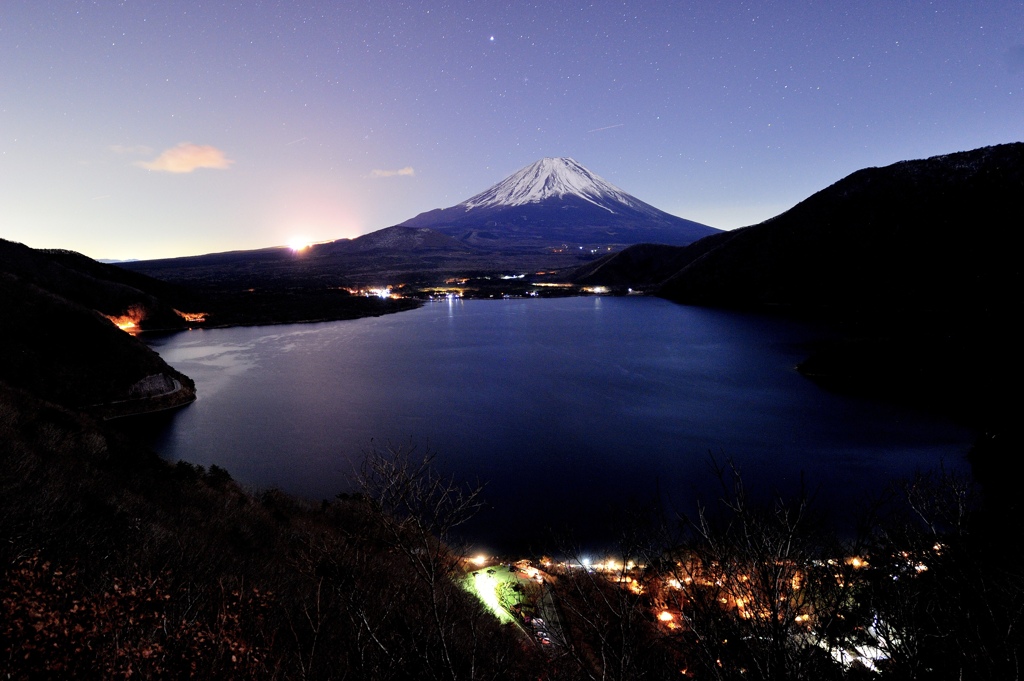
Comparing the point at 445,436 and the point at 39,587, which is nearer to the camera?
the point at 39,587

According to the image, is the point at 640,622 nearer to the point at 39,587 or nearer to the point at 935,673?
the point at 935,673

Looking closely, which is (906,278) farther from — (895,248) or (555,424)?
(555,424)

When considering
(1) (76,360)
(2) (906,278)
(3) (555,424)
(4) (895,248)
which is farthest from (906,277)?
(1) (76,360)

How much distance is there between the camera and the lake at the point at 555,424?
20844 mm

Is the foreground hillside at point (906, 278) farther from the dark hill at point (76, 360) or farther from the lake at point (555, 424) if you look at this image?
the dark hill at point (76, 360)

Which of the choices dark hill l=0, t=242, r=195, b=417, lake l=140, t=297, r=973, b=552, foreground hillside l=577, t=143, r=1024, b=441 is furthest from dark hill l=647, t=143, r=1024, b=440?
dark hill l=0, t=242, r=195, b=417

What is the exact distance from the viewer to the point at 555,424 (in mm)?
29406

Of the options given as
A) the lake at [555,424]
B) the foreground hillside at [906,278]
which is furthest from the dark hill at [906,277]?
the lake at [555,424]

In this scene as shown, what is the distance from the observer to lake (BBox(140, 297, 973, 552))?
20844 millimetres

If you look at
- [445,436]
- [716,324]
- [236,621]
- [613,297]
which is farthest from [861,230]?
[236,621]

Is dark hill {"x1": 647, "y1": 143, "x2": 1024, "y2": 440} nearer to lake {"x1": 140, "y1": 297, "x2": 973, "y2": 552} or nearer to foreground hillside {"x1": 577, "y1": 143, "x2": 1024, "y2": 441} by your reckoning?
foreground hillside {"x1": 577, "y1": 143, "x2": 1024, "y2": 441}

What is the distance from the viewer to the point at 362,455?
24609 millimetres

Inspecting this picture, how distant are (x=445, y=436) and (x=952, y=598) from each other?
73.1 ft

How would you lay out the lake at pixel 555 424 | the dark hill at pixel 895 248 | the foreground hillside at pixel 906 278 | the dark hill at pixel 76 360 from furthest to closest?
the dark hill at pixel 895 248
the foreground hillside at pixel 906 278
the dark hill at pixel 76 360
the lake at pixel 555 424
